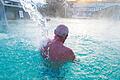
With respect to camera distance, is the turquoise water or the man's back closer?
the man's back

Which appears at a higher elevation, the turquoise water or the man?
the man

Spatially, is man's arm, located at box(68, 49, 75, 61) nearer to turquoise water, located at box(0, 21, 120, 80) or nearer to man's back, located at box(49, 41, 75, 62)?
man's back, located at box(49, 41, 75, 62)

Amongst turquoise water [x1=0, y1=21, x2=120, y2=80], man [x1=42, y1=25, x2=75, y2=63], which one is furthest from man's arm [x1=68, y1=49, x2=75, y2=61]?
turquoise water [x1=0, y1=21, x2=120, y2=80]

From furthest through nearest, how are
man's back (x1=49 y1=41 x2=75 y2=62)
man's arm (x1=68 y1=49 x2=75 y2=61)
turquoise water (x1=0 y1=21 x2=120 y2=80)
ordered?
turquoise water (x1=0 y1=21 x2=120 y2=80) → man's arm (x1=68 y1=49 x2=75 y2=61) → man's back (x1=49 y1=41 x2=75 y2=62)

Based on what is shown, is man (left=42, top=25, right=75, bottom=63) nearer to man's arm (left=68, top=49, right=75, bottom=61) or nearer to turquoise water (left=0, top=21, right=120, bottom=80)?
man's arm (left=68, top=49, right=75, bottom=61)

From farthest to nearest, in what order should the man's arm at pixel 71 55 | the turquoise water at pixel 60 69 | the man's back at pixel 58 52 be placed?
the turquoise water at pixel 60 69 → the man's arm at pixel 71 55 → the man's back at pixel 58 52

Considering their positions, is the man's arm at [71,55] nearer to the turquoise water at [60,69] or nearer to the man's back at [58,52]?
the man's back at [58,52]

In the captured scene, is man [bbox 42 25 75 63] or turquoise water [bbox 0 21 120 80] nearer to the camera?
man [bbox 42 25 75 63]

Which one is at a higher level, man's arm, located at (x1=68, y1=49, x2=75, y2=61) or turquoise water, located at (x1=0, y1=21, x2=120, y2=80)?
man's arm, located at (x1=68, y1=49, x2=75, y2=61)

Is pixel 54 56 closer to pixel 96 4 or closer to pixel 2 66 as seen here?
pixel 2 66

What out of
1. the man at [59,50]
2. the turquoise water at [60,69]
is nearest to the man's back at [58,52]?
the man at [59,50]

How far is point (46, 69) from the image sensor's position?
434 centimetres

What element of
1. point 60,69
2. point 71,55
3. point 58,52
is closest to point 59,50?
point 58,52

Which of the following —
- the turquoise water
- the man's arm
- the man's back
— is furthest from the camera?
the turquoise water
